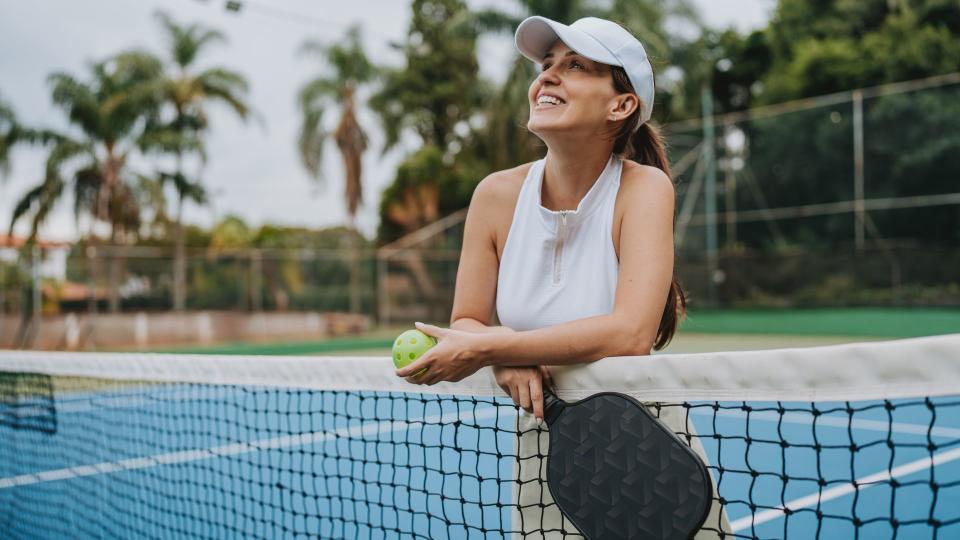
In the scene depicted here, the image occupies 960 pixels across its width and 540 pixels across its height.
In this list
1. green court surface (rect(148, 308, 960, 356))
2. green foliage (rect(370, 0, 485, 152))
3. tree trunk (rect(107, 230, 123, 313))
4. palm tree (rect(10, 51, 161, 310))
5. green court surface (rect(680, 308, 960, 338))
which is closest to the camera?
green court surface (rect(148, 308, 960, 356))

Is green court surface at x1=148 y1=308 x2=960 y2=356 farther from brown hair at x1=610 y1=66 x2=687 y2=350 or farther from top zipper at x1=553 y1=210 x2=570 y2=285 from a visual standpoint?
top zipper at x1=553 y1=210 x2=570 y2=285

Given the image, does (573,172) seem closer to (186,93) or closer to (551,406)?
(551,406)

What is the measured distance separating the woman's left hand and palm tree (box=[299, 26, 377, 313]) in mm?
22885

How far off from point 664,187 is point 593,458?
0.55m

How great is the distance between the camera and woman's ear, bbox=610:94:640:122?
1686 mm

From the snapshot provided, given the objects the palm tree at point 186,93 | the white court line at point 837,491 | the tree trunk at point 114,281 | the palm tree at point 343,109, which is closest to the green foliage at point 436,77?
the palm tree at point 343,109

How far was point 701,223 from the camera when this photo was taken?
20984mm

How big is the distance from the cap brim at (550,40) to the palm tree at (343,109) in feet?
74.5

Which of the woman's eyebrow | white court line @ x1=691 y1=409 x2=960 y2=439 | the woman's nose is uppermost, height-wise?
the woman's eyebrow

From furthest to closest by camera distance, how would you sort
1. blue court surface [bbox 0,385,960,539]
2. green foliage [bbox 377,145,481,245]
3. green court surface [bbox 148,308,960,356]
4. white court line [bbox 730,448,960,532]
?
green foliage [bbox 377,145,481,245] < green court surface [bbox 148,308,960,356] < white court line [bbox 730,448,960,532] < blue court surface [bbox 0,385,960,539]

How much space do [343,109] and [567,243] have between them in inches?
936

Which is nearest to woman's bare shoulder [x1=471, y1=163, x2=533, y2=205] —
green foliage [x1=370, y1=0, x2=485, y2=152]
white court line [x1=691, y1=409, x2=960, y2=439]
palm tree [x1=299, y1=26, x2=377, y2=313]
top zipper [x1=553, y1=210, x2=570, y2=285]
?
top zipper [x1=553, y1=210, x2=570, y2=285]

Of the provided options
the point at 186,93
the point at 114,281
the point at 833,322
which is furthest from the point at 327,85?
the point at 833,322

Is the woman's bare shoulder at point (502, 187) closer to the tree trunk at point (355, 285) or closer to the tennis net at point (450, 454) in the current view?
the tennis net at point (450, 454)
